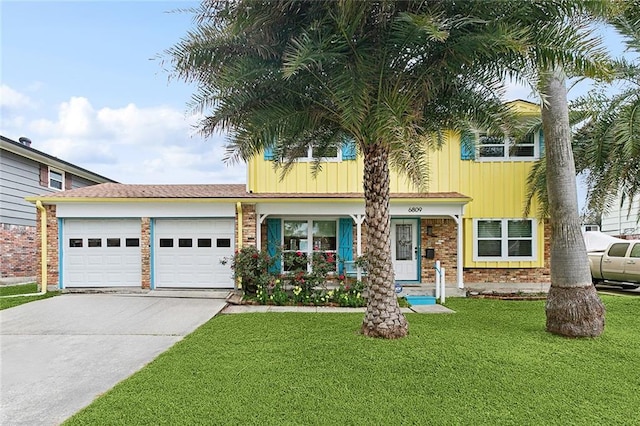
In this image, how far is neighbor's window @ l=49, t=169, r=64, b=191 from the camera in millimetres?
17297

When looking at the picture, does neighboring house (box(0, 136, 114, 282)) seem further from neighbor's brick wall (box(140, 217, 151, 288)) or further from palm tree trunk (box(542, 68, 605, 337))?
palm tree trunk (box(542, 68, 605, 337))

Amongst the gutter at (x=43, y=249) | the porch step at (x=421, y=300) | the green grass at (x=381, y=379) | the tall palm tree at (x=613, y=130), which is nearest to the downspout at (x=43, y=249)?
the gutter at (x=43, y=249)

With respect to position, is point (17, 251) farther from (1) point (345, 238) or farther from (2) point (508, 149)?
(2) point (508, 149)

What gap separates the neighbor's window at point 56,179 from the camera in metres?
17.3

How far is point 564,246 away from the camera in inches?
294

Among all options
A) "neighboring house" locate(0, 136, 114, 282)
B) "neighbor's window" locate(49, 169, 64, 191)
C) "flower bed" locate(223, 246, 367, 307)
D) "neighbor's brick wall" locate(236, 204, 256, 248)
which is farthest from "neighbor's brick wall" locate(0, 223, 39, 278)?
"neighbor's brick wall" locate(236, 204, 256, 248)

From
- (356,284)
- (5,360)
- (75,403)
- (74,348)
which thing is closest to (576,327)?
(356,284)

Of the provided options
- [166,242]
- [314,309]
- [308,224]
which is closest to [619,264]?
[308,224]

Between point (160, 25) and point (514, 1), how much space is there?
263 inches

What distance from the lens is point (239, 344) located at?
6.70 m

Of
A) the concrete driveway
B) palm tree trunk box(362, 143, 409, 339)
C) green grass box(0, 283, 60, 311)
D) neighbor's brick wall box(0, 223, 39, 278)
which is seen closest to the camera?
the concrete driveway

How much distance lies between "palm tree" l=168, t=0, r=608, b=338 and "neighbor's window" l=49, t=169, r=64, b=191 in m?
13.9

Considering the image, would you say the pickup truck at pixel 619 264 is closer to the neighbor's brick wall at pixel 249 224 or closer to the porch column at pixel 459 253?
the porch column at pixel 459 253

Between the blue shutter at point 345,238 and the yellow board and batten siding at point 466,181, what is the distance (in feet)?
3.44
